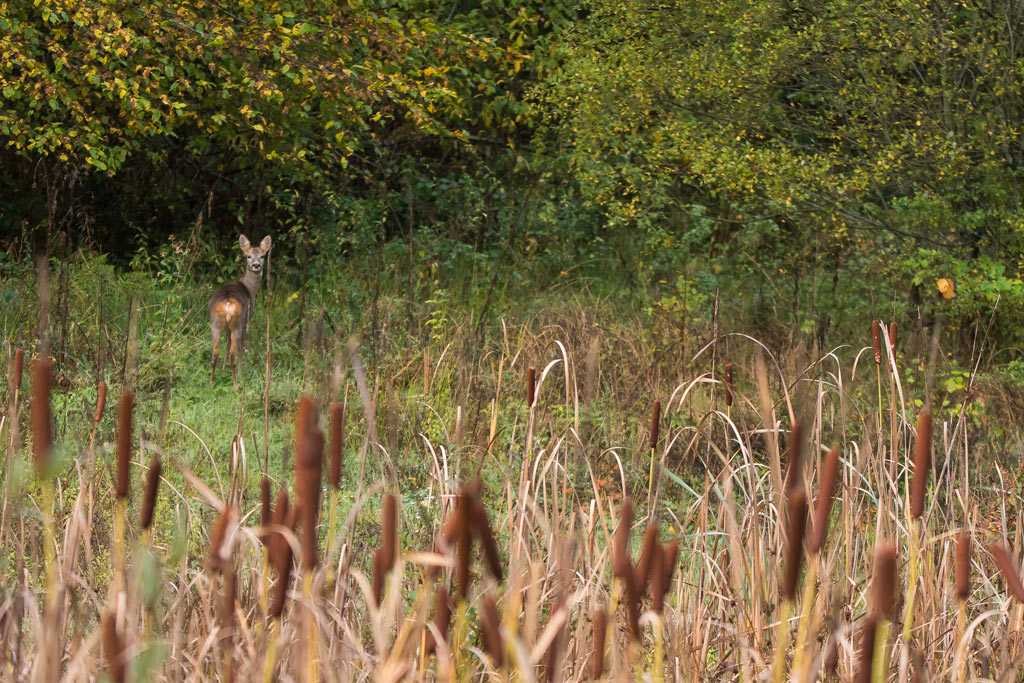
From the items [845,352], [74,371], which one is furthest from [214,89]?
[845,352]

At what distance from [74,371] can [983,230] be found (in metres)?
5.80

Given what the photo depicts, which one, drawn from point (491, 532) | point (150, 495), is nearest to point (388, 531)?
point (491, 532)

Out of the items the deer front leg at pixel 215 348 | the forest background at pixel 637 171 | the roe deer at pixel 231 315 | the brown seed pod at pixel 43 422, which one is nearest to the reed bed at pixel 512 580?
the brown seed pod at pixel 43 422

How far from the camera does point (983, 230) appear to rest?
820 cm

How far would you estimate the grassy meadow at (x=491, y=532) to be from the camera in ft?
3.99

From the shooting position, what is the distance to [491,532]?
1210 mm

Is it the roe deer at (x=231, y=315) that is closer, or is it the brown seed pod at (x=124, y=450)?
the brown seed pod at (x=124, y=450)

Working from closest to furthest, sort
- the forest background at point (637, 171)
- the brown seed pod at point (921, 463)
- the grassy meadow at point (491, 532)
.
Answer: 1. the grassy meadow at point (491, 532)
2. the brown seed pod at point (921, 463)
3. the forest background at point (637, 171)

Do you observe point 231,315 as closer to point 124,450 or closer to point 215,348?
point 215,348

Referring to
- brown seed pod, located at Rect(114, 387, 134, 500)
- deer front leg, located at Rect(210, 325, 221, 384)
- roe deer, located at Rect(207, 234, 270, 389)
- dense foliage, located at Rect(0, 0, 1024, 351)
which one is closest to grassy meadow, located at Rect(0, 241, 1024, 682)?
brown seed pod, located at Rect(114, 387, 134, 500)

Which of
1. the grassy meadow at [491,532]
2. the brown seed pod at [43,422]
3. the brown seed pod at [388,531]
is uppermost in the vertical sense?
the brown seed pod at [43,422]

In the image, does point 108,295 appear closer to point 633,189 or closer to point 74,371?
point 74,371

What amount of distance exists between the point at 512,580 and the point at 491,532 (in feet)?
1.85

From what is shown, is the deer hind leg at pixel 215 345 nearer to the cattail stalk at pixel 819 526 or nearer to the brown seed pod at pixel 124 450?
the brown seed pod at pixel 124 450
